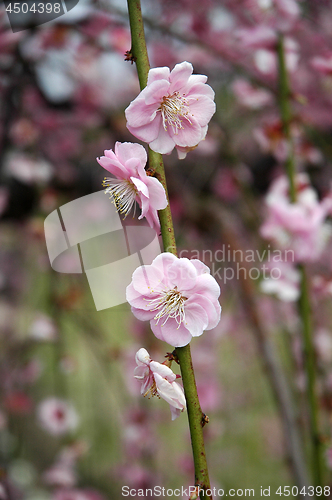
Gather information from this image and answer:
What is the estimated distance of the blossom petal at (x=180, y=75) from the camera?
0.43m

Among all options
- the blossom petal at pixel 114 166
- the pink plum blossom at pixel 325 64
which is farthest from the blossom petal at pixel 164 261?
the pink plum blossom at pixel 325 64

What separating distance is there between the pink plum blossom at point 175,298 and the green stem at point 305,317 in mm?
564

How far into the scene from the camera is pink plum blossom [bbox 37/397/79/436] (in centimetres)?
168

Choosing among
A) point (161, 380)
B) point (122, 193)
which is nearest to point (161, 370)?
point (161, 380)

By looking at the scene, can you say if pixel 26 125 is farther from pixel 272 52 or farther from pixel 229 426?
pixel 229 426

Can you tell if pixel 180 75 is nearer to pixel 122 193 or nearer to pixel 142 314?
pixel 122 193

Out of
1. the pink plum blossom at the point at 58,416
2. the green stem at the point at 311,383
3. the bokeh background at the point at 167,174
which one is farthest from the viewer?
the pink plum blossom at the point at 58,416

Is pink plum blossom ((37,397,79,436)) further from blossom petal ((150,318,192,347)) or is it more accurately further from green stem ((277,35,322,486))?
blossom petal ((150,318,192,347))

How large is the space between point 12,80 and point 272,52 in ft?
2.63

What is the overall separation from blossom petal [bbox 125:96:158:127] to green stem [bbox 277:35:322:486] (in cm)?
58

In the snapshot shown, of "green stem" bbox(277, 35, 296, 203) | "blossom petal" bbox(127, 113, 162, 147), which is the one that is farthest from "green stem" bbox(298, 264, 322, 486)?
"blossom petal" bbox(127, 113, 162, 147)

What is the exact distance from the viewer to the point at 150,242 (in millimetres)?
538

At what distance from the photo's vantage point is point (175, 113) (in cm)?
45

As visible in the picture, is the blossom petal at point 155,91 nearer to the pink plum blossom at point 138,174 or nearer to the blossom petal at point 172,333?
the pink plum blossom at point 138,174
